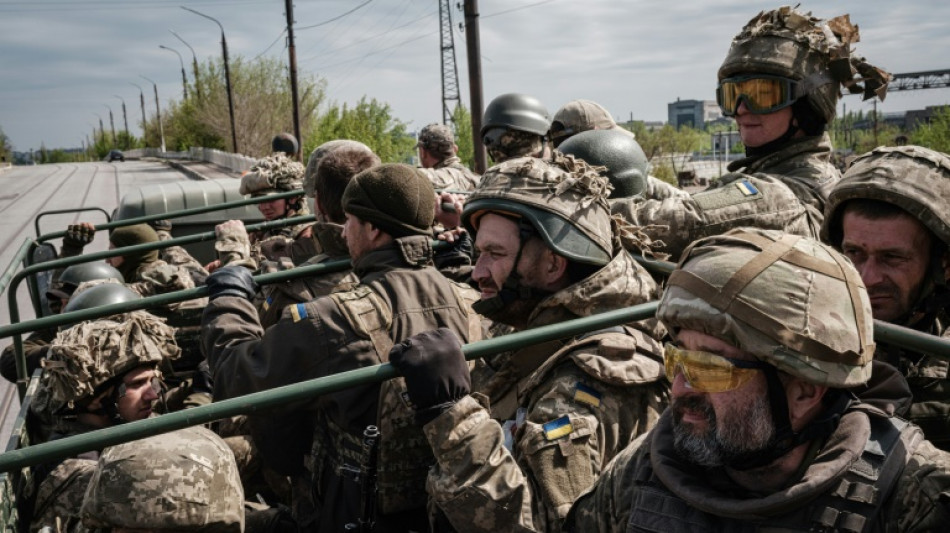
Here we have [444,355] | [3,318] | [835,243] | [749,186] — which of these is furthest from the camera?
[3,318]

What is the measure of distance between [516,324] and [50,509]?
6.28ft

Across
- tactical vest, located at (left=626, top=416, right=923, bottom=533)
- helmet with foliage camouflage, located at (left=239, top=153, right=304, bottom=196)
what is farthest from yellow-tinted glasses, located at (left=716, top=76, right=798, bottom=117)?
helmet with foliage camouflage, located at (left=239, top=153, right=304, bottom=196)

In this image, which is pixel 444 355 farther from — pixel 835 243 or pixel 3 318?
pixel 3 318

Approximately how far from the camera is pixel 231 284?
11.5 feet

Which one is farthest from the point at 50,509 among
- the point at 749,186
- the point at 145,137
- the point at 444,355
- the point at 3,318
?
the point at 145,137

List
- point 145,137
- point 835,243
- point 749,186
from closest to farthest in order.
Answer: point 835,243, point 749,186, point 145,137

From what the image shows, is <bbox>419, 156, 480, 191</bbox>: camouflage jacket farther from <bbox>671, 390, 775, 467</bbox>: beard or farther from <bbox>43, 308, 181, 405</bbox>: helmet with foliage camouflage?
<bbox>671, 390, 775, 467</bbox>: beard

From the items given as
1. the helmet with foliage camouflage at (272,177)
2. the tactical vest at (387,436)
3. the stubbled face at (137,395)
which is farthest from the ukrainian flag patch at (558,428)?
the helmet with foliage camouflage at (272,177)

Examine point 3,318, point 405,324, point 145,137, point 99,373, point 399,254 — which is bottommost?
point 3,318

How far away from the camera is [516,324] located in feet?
10.2

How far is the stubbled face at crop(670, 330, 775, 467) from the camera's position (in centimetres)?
190

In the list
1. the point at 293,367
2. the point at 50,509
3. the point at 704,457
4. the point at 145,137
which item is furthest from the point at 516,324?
the point at 145,137

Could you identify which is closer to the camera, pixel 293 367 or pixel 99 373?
pixel 293 367

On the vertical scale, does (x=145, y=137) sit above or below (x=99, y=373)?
above
